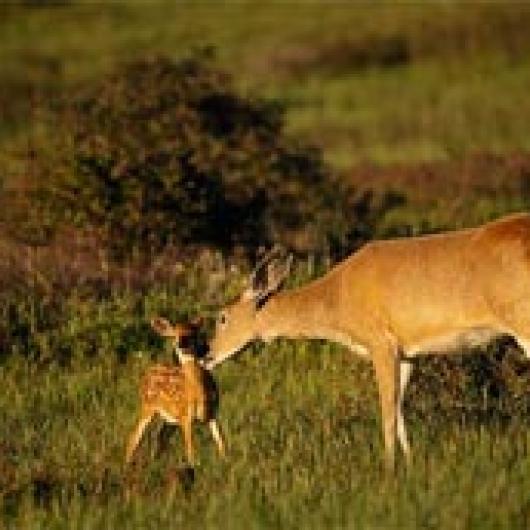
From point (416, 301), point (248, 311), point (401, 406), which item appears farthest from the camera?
point (248, 311)

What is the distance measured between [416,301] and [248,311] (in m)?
1.49

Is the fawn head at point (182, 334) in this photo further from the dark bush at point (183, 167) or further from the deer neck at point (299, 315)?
the dark bush at point (183, 167)

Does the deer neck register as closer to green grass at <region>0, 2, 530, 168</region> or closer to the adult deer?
the adult deer

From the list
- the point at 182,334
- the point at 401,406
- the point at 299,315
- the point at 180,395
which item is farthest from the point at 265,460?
the point at 299,315

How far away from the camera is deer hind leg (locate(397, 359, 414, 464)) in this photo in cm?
1020

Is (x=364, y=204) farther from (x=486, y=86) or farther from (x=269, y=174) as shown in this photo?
(x=486, y=86)

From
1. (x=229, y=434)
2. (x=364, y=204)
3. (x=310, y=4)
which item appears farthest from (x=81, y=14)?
(x=229, y=434)

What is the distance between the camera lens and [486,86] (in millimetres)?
41031

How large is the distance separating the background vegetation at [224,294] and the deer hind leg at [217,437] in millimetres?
114

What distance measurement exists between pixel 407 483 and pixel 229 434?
211 centimetres

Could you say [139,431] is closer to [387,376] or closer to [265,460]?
[265,460]

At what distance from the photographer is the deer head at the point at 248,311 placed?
11.5 metres

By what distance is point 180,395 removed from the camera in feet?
34.0

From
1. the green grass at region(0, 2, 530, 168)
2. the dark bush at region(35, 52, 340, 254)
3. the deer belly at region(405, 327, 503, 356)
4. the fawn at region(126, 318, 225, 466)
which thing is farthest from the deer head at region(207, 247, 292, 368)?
the green grass at region(0, 2, 530, 168)
